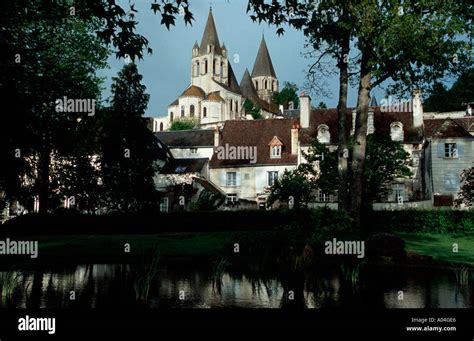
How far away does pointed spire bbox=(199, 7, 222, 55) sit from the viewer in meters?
157

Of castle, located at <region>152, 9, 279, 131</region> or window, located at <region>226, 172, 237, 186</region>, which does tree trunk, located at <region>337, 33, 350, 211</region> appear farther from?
castle, located at <region>152, 9, 279, 131</region>

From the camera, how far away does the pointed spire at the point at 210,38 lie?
15662 centimetres

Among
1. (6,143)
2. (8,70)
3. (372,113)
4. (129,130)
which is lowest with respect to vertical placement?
(6,143)

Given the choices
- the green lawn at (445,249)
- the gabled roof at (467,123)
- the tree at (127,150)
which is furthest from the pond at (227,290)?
the gabled roof at (467,123)

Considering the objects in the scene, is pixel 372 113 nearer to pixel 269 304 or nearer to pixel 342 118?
pixel 342 118

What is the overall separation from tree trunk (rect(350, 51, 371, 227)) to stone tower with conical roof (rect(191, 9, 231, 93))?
132 metres

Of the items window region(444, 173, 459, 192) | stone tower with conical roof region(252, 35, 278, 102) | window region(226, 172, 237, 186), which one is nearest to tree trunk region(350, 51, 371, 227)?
window region(444, 173, 459, 192)

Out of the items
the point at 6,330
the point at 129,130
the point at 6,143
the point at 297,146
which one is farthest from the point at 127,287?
the point at 297,146

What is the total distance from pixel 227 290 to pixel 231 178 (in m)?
51.3

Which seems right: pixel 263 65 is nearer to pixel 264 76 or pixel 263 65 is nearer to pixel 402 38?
pixel 264 76

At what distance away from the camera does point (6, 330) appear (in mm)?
6422

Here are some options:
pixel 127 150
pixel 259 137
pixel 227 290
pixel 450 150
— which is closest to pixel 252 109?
pixel 259 137

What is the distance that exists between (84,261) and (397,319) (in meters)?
12.3

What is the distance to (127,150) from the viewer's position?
40.4 meters
